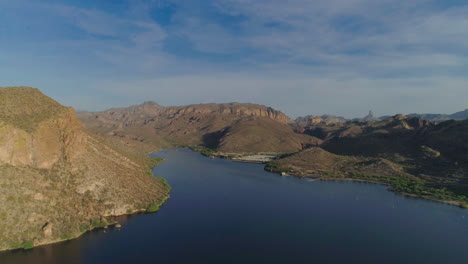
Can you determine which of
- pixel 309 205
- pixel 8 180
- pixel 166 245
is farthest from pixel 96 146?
pixel 309 205

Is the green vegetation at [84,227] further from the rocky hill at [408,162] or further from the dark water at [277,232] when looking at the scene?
the rocky hill at [408,162]

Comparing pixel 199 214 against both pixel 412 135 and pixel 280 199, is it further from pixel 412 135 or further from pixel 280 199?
pixel 412 135

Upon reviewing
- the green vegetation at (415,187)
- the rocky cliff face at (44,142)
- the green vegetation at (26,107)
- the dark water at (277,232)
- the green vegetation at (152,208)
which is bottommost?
the dark water at (277,232)

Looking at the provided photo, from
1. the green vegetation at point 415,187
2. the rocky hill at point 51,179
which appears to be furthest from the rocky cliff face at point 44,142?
the green vegetation at point 415,187

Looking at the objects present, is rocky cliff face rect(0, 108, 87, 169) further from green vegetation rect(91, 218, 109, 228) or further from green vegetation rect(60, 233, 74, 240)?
green vegetation rect(60, 233, 74, 240)

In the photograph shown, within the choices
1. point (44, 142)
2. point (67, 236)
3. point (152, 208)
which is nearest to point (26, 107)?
point (44, 142)
